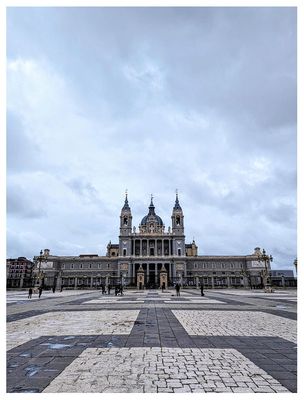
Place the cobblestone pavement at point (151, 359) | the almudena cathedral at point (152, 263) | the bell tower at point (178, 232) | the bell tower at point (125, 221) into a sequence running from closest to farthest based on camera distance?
the cobblestone pavement at point (151, 359) < the almudena cathedral at point (152, 263) < the bell tower at point (178, 232) < the bell tower at point (125, 221)

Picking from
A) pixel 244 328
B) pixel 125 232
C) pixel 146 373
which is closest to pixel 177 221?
pixel 125 232

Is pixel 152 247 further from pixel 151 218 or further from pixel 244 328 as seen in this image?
pixel 244 328

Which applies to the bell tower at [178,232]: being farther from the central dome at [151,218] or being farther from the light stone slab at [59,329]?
the light stone slab at [59,329]

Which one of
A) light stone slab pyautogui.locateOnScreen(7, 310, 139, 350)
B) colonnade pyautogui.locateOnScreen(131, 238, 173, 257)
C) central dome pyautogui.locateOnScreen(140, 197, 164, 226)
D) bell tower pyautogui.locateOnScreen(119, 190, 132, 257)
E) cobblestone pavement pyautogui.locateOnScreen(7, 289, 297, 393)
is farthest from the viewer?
central dome pyautogui.locateOnScreen(140, 197, 164, 226)

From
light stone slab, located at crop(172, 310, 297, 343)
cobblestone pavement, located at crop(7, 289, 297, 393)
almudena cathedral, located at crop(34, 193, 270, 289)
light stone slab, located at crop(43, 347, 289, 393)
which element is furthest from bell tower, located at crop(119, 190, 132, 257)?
light stone slab, located at crop(43, 347, 289, 393)

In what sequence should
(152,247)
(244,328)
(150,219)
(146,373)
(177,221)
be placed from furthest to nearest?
(150,219), (177,221), (152,247), (244,328), (146,373)

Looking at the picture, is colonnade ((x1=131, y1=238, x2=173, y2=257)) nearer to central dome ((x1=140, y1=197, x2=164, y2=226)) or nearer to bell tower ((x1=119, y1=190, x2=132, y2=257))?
bell tower ((x1=119, y1=190, x2=132, y2=257))

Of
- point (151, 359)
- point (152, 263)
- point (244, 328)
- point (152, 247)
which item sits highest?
point (151, 359)

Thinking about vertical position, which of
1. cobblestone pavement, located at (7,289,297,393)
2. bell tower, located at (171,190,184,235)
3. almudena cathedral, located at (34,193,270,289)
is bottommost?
almudena cathedral, located at (34,193,270,289)

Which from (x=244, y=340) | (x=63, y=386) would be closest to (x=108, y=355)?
(x=63, y=386)

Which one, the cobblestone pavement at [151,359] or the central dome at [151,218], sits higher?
the central dome at [151,218]

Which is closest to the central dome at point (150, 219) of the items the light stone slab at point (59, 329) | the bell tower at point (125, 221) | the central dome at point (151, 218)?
the central dome at point (151, 218)

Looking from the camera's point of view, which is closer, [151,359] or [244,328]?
[151,359]
